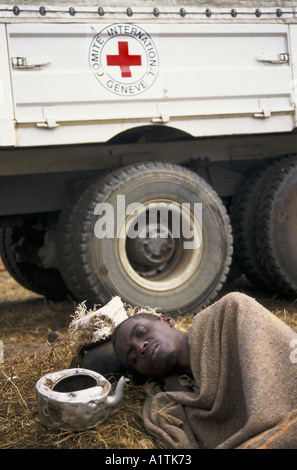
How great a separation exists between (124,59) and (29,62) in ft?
A: 2.26

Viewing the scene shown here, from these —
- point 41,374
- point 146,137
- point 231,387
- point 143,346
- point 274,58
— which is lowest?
point 41,374

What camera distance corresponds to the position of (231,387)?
11.5 feet

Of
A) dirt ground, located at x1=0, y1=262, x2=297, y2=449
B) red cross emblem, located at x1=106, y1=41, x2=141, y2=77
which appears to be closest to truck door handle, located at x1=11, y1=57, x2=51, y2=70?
red cross emblem, located at x1=106, y1=41, x2=141, y2=77

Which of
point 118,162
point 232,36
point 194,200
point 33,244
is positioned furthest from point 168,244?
point 232,36

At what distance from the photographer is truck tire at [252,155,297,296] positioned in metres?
6.16

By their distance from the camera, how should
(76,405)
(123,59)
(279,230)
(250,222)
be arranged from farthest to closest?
(250,222)
(279,230)
(123,59)
(76,405)

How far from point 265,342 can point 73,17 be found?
2.98 metres

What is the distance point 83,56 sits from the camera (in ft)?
17.4

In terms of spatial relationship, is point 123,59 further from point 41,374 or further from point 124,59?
point 41,374

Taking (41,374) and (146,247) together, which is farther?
(146,247)

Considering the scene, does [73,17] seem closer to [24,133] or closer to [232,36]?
[24,133]

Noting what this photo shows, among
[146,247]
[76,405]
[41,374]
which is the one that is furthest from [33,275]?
[76,405]

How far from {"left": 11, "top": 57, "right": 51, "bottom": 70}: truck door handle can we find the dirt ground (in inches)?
75.4

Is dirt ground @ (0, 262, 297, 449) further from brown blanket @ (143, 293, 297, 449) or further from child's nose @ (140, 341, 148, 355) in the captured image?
child's nose @ (140, 341, 148, 355)
